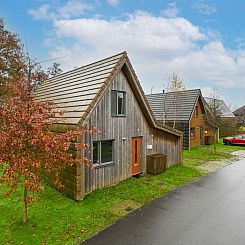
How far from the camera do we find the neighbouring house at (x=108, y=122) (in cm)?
920

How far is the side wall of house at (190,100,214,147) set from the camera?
2436cm

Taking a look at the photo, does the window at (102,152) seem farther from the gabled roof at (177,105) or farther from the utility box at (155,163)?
the gabled roof at (177,105)

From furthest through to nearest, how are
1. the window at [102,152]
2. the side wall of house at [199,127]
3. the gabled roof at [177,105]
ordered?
the side wall of house at [199,127]
the gabled roof at [177,105]
the window at [102,152]

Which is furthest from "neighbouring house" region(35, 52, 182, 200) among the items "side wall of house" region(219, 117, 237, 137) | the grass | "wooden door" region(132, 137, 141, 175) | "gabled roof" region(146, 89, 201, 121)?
"side wall of house" region(219, 117, 237, 137)

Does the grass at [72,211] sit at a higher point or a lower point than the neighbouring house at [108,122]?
lower

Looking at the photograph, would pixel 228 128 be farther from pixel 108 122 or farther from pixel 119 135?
pixel 108 122

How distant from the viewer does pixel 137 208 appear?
8250mm

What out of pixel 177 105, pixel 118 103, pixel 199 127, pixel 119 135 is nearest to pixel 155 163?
pixel 119 135

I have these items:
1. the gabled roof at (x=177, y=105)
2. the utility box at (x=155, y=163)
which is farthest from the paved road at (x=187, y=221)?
the gabled roof at (x=177, y=105)

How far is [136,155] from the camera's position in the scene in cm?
1241

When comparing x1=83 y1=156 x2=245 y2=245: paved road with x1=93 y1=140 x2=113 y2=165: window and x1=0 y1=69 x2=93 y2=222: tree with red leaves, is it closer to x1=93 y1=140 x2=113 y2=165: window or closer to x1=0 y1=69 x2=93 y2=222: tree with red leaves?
x1=0 y1=69 x2=93 y2=222: tree with red leaves

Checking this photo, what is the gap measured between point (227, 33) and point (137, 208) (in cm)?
1665

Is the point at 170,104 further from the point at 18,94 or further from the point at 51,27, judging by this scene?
A: the point at 18,94

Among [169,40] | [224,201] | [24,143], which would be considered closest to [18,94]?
[24,143]
